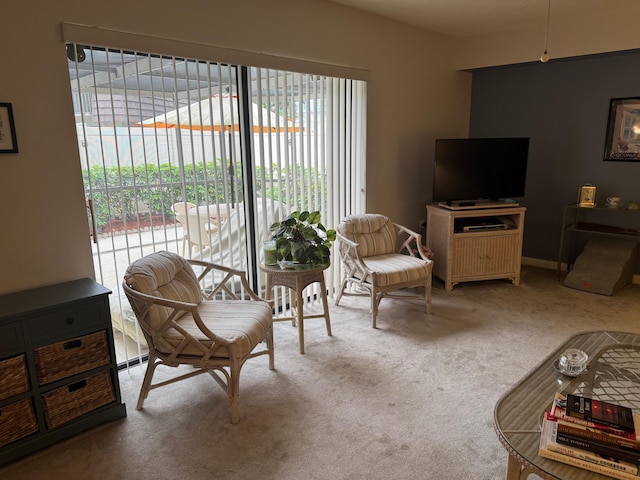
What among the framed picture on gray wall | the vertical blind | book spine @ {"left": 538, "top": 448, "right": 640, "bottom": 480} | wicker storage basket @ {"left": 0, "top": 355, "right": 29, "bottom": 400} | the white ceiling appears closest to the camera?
book spine @ {"left": 538, "top": 448, "right": 640, "bottom": 480}

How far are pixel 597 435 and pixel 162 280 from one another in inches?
85.5

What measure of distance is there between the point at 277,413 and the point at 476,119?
4260 mm

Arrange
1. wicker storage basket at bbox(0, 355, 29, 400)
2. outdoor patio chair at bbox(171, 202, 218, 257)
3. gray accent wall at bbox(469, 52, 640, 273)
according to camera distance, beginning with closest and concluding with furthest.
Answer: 1. wicker storage basket at bbox(0, 355, 29, 400)
2. outdoor patio chair at bbox(171, 202, 218, 257)
3. gray accent wall at bbox(469, 52, 640, 273)

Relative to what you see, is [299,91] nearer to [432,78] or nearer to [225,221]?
[225,221]

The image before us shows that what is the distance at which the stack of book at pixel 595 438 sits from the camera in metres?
1.48

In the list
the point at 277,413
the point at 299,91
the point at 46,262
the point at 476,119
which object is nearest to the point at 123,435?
the point at 277,413

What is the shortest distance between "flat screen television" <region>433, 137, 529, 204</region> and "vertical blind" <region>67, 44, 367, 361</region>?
3.23 feet

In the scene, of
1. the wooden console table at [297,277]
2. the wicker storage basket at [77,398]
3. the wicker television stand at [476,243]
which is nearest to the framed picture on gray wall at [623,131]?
the wicker television stand at [476,243]

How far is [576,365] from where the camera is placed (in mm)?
2068

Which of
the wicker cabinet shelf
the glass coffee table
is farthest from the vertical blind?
the glass coffee table

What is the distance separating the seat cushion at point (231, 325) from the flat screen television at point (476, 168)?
2400 millimetres

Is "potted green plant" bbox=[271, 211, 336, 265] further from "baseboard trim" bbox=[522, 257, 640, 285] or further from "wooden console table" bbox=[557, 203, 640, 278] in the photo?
"baseboard trim" bbox=[522, 257, 640, 285]

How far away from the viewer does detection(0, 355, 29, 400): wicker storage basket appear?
80.2 inches

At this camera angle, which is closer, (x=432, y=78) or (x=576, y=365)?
(x=576, y=365)
